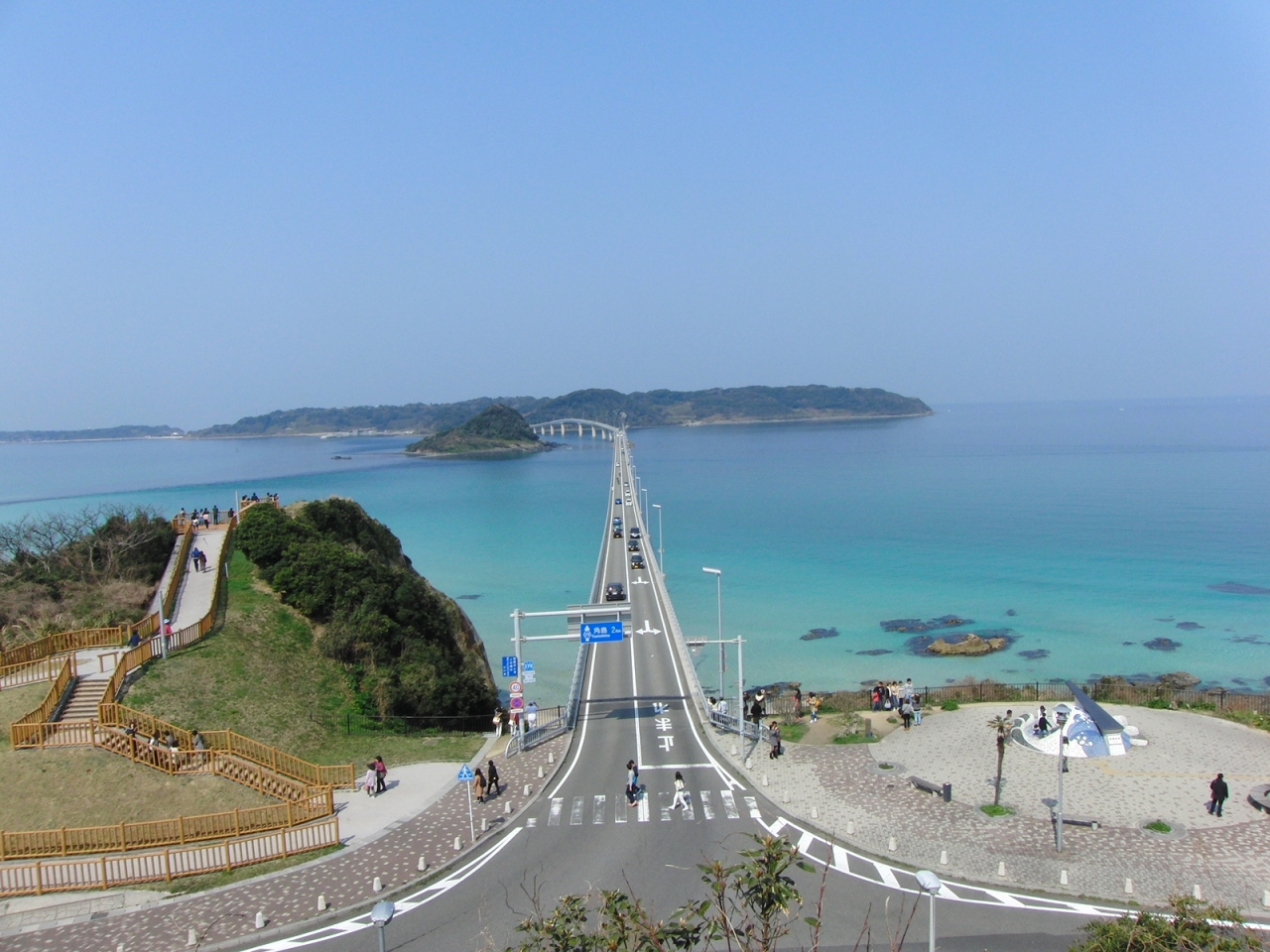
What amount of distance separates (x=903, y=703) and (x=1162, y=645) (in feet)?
82.7

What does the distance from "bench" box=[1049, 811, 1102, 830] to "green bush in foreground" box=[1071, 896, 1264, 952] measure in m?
10.3

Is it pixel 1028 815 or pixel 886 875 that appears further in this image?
pixel 1028 815

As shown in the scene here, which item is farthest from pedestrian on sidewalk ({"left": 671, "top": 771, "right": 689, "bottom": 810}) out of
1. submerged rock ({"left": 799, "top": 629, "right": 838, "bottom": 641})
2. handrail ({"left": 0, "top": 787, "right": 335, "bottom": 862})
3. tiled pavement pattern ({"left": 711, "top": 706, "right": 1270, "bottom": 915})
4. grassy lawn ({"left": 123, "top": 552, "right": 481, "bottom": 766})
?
submerged rock ({"left": 799, "top": 629, "right": 838, "bottom": 641})

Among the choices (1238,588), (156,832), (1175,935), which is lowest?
(1238,588)

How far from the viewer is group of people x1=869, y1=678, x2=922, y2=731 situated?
79.7ft

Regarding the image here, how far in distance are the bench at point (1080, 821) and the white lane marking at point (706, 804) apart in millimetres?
7104

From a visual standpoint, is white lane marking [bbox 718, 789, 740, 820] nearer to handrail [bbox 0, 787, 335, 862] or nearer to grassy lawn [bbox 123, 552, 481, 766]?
grassy lawn [bbox 123, 552, 481, 766]

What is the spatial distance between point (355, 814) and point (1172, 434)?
21688cm

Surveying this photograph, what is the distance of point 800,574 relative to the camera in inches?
2405

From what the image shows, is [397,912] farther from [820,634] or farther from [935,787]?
[820,634]

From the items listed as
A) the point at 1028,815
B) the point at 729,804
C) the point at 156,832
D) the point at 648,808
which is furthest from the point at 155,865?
the point at 1028,815

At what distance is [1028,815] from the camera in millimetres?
17812

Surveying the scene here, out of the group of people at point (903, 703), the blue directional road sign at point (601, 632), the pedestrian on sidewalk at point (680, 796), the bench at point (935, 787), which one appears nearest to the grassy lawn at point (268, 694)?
the blue directional road sign at point (601, 632)

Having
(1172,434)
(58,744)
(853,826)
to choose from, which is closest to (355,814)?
(58,744)
